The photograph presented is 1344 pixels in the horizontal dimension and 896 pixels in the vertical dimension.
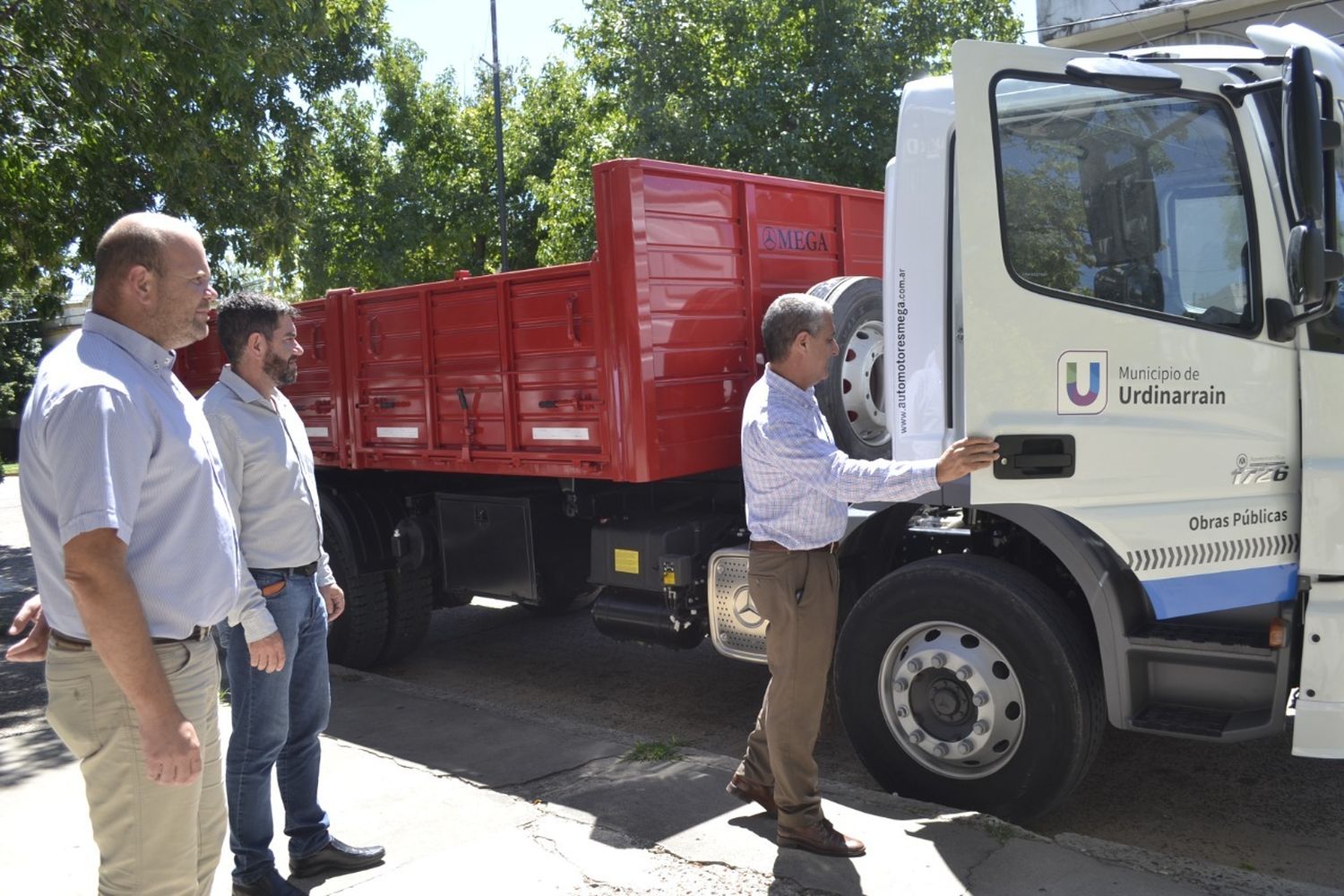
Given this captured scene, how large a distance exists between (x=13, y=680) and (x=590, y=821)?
4706 millimetres

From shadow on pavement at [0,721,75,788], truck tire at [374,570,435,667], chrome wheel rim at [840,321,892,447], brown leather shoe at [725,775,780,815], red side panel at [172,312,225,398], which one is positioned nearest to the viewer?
brown leather shoe at [725,775,780,815]

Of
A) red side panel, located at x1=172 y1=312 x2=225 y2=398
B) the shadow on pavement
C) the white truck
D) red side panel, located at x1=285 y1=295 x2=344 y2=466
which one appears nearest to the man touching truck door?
the white truck

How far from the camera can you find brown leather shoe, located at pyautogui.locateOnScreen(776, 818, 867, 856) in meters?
3.86

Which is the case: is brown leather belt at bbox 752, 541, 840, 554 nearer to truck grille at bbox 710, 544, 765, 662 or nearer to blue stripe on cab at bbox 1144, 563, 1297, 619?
blue stripe on cab at bbox 1144, 563, 1297, 619

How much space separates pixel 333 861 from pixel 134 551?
75.9 inches

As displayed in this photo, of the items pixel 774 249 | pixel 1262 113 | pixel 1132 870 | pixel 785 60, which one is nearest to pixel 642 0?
pixel 785 60

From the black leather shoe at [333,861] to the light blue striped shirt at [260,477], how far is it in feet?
3.22

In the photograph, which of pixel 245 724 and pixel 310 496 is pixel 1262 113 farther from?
pixel 245 724

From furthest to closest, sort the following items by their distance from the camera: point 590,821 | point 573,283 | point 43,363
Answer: point 573,283 < point 590,821 < point 43,363

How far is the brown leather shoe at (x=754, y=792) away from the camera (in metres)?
4.23

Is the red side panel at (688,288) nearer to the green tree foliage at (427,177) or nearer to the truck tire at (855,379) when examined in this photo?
the truck tire at (855,379)

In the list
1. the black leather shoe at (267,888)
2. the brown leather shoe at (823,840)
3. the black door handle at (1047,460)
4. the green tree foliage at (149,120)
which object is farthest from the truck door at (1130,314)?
the green tree foliage at (149,120)

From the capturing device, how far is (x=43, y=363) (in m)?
2.46

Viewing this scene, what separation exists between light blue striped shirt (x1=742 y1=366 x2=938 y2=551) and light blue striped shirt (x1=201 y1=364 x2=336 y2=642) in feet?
4.85
